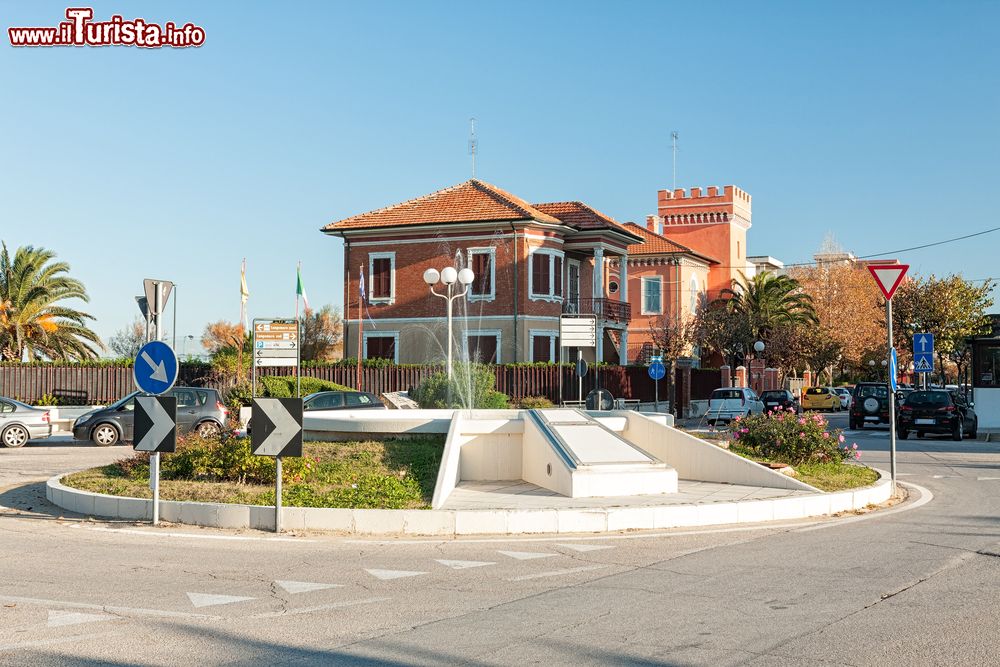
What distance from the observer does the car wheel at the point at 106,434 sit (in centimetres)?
2625

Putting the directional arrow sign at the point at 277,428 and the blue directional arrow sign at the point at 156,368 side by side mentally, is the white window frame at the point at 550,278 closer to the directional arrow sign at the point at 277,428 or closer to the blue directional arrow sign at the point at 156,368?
the blue directional arrow sign at the point at 156,368

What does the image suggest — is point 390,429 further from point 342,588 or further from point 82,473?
point 342,588

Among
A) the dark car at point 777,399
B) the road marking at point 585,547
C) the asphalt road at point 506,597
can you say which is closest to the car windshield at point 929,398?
the dark car at point 777,399

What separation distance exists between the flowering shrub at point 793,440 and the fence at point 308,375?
1769 cm

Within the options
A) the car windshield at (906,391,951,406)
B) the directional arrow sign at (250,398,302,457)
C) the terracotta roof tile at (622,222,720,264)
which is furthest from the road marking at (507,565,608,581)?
the terracotta roof tile at (622,222,720,264)

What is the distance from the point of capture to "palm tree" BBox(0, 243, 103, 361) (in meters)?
40.5

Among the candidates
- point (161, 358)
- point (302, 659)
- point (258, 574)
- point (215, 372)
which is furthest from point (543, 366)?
point (302, 659)

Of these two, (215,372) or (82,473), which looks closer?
(82,473)

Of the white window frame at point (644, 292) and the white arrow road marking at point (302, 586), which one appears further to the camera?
the white window frame at point (644, 292)

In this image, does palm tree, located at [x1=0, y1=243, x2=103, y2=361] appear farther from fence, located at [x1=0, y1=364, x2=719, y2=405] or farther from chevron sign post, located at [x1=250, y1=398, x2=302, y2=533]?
chevron sign post, located at [x1=250, y1=398, x2=302, y2=533]

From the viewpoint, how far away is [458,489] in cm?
1440

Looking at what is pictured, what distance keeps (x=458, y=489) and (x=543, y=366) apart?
25.8 metres

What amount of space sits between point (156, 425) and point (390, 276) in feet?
117

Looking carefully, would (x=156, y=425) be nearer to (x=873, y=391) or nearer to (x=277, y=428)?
(x=277, y=428)
